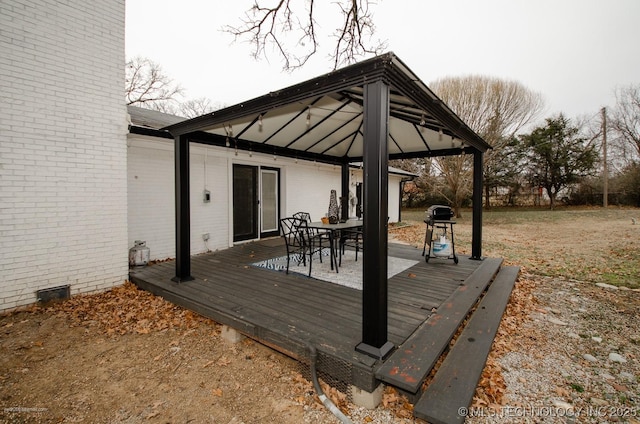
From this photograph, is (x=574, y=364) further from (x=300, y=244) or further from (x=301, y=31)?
(x=301, y=31)

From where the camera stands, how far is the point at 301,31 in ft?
15.9

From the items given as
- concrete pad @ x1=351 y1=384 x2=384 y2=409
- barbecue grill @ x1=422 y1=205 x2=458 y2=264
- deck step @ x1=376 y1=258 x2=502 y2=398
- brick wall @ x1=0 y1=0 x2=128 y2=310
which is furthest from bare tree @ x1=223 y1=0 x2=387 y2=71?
concrete pad @ x1=351 y1=384 x2=384 y2=409

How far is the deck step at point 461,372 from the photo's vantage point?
164cm

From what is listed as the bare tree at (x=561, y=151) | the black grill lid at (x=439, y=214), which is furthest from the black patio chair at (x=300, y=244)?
the bare tree at (x=561, y=151)

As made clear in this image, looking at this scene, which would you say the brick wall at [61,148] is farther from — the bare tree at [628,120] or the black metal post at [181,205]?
the bare tree at [628,120]

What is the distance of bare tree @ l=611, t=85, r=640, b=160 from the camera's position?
55.4 ft

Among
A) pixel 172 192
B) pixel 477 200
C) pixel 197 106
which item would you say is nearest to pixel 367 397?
pixel 477 200

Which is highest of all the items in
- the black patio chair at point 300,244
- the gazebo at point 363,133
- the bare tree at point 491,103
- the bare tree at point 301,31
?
the bare tree at point 491,103

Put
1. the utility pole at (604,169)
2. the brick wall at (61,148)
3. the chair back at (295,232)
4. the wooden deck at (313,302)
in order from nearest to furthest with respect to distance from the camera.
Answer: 1. the wooden deck at (313,302)
2. the brick wall at (61,148)
3. the chair back at (295,232)
4. the utility pole at (604,169)

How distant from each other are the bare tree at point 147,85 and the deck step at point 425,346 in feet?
55.3

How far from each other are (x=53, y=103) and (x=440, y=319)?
532cm

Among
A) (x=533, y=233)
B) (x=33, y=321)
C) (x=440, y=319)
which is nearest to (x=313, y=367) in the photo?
(x=440, y=319)

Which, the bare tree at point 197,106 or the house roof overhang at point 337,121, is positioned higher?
the bare tree at point 197,106

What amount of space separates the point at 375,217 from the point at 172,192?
4590 mm
